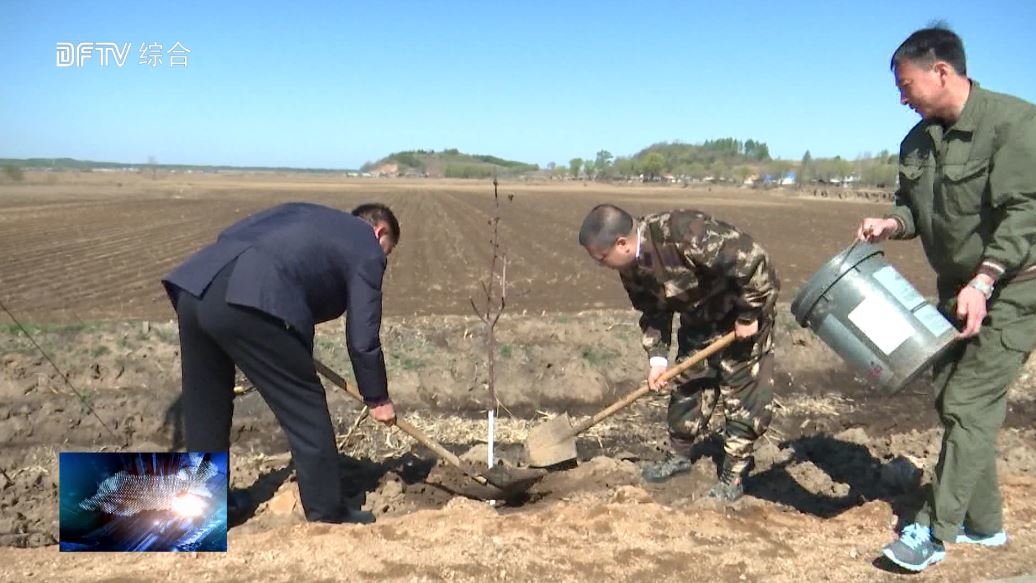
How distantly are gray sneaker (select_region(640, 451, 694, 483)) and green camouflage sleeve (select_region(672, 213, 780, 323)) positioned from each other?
1.24 m

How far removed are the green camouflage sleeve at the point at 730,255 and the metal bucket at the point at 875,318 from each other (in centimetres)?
23

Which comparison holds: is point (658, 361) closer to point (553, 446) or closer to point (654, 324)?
point (654, 324)

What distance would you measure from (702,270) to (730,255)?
0.19 m

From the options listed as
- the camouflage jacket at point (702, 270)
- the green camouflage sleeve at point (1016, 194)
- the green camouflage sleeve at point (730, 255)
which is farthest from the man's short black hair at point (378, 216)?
the green camouflage sleeve at point (1016, 194)

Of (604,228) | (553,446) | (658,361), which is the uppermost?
(604,228)

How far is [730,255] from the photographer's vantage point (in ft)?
11.0

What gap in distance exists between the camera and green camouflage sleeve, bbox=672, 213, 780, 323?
3.37 m

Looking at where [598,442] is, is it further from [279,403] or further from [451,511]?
[279,403]

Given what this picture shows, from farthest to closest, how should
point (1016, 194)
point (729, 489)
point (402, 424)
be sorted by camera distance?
point (729, 489)
point (402, 424)
point (1016, 194)

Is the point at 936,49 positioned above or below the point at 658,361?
above

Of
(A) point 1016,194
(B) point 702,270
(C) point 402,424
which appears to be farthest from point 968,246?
(C) point 402,424

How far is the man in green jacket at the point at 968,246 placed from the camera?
275cm

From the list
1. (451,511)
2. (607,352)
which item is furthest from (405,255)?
(451,511)

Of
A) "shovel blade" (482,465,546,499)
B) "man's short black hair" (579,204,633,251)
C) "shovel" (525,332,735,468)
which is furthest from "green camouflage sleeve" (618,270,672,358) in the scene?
"shovel blade" (482,465,546,499)
